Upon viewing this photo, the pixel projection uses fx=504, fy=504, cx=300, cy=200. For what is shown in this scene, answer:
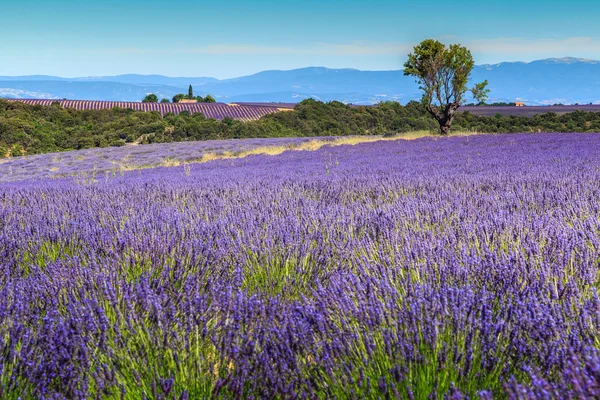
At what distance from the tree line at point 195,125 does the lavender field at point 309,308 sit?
70.9ft

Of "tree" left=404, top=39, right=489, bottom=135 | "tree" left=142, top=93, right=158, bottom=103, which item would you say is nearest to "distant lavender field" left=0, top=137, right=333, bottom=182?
"tree" left=404, top=39, right=489, bottom=135

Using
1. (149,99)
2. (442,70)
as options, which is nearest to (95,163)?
(442,70)

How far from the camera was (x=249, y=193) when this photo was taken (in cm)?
479

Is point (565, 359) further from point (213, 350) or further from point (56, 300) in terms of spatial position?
point (56, 300)

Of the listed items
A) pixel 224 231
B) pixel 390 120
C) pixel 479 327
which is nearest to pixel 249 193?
pixel 224 231

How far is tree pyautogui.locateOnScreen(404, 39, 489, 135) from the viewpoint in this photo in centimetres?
1797

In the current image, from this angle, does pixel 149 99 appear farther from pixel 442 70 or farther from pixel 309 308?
pixel 309 308

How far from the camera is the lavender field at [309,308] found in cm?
130

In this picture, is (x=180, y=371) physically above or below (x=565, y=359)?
below

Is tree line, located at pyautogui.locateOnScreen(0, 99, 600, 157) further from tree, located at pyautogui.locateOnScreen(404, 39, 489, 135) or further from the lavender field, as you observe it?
the lavender field

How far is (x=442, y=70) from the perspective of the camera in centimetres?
1841

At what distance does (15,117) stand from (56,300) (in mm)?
35841

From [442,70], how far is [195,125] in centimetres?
1668

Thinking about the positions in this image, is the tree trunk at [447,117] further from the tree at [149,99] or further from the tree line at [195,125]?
the tree at [149,99]
